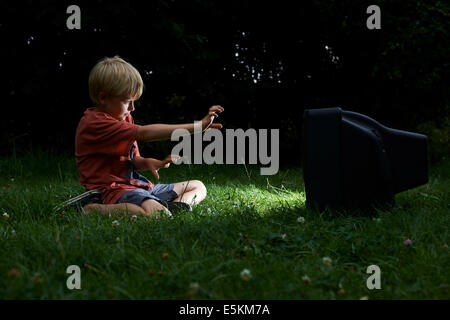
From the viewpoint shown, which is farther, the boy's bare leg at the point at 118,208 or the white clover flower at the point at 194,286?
the boy's bare leg at the point at 118,208

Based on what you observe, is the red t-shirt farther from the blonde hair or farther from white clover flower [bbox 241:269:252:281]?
white clover flower [bbox 241:269:252:281]

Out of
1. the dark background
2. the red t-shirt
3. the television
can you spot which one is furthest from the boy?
the dark background

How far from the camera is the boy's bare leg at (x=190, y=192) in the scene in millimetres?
3033

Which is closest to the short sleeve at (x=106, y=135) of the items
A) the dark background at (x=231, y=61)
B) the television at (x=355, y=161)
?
the television at (x=355, y=161)

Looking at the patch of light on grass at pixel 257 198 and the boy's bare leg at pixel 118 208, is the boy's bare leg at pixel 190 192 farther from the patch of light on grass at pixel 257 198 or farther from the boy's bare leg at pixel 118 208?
the boy's bare leg at pixel 118 208

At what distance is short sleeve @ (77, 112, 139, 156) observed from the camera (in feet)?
8.45

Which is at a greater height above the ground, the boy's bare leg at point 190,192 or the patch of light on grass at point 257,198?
the boy's bare leg at point 190,192

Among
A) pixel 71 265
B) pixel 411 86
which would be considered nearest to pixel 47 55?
pixel 71 265

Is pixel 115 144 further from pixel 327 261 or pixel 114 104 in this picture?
pixel 327 261

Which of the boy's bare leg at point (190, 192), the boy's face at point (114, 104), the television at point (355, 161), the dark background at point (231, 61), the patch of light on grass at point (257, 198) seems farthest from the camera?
the dark background at point (231, 61)

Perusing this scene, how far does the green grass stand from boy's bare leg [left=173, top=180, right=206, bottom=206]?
35 centimetres

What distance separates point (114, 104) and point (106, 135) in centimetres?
27

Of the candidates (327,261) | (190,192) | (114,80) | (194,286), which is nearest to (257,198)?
(190,192)

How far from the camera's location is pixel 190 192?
309cm
